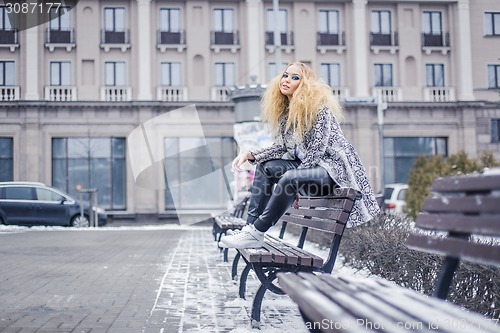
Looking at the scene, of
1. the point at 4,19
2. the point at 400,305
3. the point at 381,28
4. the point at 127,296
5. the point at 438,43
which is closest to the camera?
the point at 400,305

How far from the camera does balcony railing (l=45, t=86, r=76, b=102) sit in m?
29.6

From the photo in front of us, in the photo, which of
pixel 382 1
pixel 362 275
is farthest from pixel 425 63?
pixel 362 275

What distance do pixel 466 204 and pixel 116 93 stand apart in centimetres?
2899

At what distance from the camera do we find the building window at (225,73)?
31.3m

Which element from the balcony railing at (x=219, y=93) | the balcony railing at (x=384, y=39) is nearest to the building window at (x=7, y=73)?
the balcony railing at (x=219, y=93)

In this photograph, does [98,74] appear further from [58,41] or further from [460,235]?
[460,235]

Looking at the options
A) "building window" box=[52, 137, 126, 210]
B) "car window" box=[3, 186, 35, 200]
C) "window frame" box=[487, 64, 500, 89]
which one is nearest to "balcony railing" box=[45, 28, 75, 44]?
"building window" box=[52, 137, 126, 210]

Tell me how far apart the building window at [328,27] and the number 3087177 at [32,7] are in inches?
525

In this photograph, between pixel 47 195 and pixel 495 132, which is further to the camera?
pixel 495 132

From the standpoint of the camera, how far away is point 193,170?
31250 mm

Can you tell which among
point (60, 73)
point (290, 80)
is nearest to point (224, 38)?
point (60, 73)

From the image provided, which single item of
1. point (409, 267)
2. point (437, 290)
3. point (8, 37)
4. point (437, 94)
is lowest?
point (409, 267)

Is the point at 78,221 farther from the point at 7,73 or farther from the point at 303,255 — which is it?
the point at 303,255

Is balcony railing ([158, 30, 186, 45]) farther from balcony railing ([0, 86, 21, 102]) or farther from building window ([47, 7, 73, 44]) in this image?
balcony railing ([0, 86, 21, 102])
